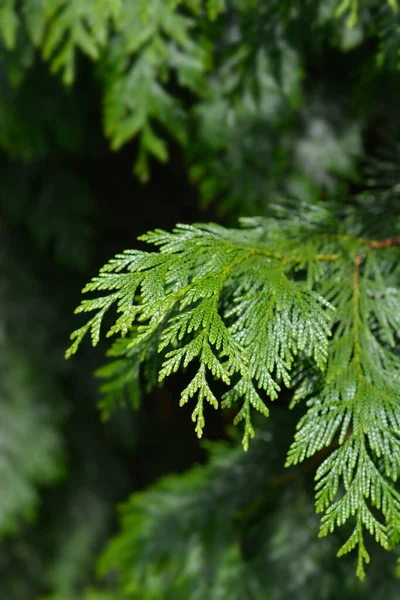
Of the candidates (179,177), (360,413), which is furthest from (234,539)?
(179,177)

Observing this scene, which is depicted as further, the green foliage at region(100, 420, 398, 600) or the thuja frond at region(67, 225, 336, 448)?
the green foliage at region(100, 420, 398, 600)

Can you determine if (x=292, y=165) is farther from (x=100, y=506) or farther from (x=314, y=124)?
(x=100, y=506)

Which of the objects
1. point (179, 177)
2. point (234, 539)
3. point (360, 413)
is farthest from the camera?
point (179, 177)

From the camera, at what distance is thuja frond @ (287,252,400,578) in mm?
726

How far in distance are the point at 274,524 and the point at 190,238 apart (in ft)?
2.48

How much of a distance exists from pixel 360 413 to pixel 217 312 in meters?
0.20

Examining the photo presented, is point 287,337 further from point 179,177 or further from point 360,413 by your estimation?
point 179,177

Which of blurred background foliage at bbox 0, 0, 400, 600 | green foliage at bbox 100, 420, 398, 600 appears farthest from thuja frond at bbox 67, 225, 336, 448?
green foliage at bbox 100, 420, 398, 600

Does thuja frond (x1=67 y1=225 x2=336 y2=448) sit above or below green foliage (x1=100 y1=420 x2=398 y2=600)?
above

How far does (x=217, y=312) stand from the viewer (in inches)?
30.8

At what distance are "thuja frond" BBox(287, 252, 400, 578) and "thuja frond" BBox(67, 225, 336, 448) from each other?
0.06 meters

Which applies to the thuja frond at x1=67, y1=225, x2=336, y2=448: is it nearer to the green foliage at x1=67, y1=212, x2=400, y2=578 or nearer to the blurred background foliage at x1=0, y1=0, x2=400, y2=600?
the green foliage at x1=67, y1=212, x2=400, y2=578

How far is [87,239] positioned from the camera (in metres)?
1.80

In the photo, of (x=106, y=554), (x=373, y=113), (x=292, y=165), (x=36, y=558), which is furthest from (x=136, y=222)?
(x=36, y=558)
